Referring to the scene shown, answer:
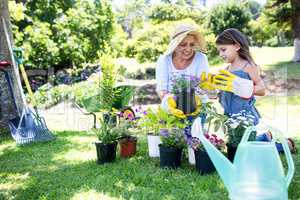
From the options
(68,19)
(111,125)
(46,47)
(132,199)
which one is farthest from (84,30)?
(132,199)

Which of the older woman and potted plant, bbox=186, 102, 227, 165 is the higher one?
the older woman

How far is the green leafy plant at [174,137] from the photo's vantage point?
2.95m

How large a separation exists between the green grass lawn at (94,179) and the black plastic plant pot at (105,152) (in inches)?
2.9

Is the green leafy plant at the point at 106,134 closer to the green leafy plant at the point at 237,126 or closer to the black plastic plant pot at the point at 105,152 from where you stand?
the black plastic plant pot at the point at 105,152

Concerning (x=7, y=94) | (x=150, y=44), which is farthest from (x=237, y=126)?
(x=150, y=44)

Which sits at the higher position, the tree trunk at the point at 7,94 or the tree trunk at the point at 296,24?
the tree trunk at the point at 296,24

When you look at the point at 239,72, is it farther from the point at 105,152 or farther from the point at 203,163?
the point at 105,152

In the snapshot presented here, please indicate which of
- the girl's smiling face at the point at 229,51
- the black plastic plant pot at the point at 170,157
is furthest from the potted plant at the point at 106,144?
the girl's smiling face at the point at 229,51

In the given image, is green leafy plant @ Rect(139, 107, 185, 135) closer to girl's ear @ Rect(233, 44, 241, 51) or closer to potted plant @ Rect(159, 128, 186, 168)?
potted plant @ Rect(159, 128, 186, 168)

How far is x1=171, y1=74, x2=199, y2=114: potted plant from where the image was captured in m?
2.95

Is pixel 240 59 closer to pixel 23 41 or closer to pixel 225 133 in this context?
pixel 225 133

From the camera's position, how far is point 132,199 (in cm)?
238

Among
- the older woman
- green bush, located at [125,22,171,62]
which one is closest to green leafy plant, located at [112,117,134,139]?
the older woman

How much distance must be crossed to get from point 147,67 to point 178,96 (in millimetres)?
8889
